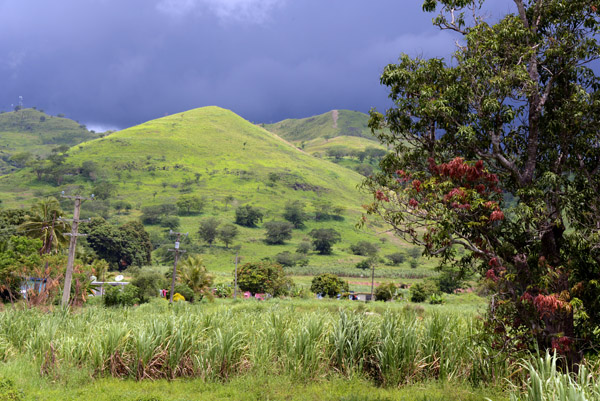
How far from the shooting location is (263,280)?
57.8 meters

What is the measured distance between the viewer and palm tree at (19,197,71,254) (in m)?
42.6

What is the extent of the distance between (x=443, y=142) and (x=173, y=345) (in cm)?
813

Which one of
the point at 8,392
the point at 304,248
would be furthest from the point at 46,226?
the point at 304,248

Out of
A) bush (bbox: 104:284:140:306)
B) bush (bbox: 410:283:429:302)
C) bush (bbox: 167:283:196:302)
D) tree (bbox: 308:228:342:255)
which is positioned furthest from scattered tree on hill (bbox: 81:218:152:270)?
bush (bbox: 410:283:429:302)

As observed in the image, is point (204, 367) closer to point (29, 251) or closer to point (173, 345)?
point (173, 345)

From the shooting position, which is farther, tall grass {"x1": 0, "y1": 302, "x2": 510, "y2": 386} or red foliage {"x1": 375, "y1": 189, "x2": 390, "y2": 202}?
tall grass {"x1": 0, "y1": 302, "x2": 510, "y2": 386}

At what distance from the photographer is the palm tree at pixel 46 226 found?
140 feet

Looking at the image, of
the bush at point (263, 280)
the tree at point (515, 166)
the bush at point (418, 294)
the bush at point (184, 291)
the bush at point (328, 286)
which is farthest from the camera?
the bush at point (328, 286)

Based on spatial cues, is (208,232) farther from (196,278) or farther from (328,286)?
(196,278)

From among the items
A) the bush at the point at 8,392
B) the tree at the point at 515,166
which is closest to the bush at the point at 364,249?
the tree at the point at 515,166

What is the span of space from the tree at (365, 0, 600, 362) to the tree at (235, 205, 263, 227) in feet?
390

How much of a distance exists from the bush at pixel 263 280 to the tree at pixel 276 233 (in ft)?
189

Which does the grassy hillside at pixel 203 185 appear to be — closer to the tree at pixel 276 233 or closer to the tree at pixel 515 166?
the tree at pixel 276 233

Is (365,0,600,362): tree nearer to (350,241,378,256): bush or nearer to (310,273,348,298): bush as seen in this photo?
(310,273,348,298): bush
